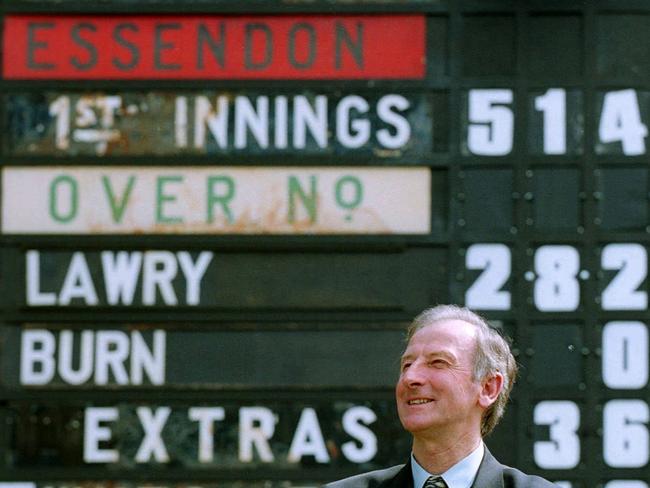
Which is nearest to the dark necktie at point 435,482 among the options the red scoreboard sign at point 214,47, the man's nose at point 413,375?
the man's nose at point 413,375

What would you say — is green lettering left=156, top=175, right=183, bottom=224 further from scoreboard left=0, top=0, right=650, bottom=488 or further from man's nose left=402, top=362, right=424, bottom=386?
man's nose left=402, top=362, right=424, bottom=386

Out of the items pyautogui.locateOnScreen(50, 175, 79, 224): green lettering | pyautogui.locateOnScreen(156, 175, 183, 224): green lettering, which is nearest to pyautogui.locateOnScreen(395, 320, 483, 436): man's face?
pyautogui.locateOnScreen(156, 175, 183, 224): green lettering

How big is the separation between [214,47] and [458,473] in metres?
2.82

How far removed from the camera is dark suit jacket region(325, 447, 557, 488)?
8.05 feet

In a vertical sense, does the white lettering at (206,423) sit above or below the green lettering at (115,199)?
below

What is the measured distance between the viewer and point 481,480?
2.46 m

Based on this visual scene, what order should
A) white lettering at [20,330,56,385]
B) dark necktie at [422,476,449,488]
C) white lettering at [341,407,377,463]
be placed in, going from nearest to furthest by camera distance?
dark necktie at [422,476,449,488]
white lettering at [341,407,377,463]
white lettering at [20,330,56,385]

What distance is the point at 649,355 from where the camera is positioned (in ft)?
15.8

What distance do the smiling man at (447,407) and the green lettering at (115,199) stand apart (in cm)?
254

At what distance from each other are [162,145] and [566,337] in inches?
59.7

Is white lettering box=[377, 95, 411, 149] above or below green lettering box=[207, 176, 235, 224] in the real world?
above

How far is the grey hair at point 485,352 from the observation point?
8.32 ft

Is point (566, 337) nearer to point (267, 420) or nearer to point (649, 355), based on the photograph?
point (649, 355)

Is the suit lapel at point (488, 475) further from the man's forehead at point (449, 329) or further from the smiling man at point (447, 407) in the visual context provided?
the man's forehead at point (449, 329)
